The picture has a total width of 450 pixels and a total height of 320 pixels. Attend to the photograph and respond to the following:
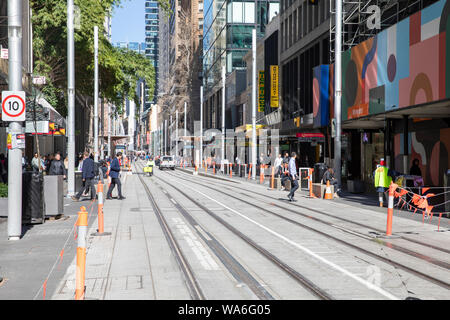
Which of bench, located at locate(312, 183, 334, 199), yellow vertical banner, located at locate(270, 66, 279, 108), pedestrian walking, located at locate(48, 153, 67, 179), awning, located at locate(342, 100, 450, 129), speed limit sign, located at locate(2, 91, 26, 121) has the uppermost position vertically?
yellow vertical banner, located at locate(270, 66, 279, 108)

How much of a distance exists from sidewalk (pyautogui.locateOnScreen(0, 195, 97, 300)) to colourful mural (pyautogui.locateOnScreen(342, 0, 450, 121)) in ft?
38.7

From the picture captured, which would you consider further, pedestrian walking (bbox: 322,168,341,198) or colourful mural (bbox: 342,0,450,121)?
pedestrian walking (bbox: 322,168,341,198)

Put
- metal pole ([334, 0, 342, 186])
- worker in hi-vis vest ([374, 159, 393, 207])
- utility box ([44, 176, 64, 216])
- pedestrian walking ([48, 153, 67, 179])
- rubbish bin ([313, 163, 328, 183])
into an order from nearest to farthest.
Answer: utility box ([44, 176, 64, 216]) < worker in hi-vis vest ([374, 159, 393, 207]) < pedestrian walking ([48, 153, 67, 179]) < metal pole ([334, 0, 342, 186]) < rubbish bin ([313, 163, 328, 183])

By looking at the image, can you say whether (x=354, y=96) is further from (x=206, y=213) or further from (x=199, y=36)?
(x=199, y=36)

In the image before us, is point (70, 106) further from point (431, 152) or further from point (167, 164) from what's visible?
point (167, 164)

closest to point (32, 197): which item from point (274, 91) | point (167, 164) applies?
point (274, 91)


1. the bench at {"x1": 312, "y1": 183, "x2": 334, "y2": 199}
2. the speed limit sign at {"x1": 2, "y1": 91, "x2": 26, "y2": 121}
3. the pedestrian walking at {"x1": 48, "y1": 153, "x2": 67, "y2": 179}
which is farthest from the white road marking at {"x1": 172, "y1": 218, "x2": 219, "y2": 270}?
the bench at {"x1": 312, "y1": 183, "x2": 334, "y2": 199}

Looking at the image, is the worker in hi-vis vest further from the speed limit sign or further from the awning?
the speed limit sign

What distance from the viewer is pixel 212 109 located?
291 ft

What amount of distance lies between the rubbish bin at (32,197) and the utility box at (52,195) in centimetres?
75

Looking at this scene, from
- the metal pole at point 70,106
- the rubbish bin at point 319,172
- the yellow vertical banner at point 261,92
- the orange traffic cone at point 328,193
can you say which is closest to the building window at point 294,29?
the yellow vertical banner at point 261,92

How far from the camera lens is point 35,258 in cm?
941

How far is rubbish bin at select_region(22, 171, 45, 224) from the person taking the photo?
13.5 m
